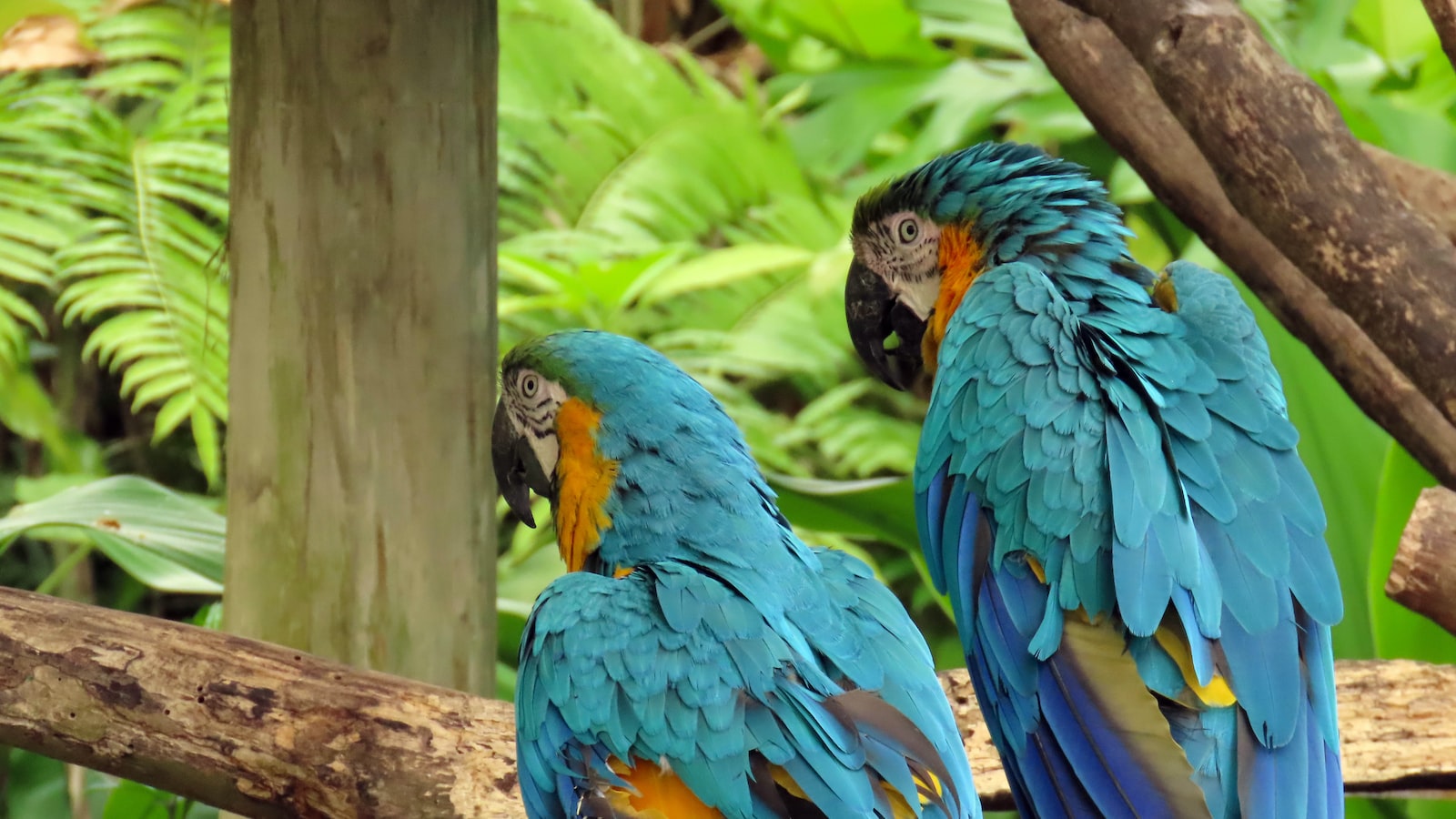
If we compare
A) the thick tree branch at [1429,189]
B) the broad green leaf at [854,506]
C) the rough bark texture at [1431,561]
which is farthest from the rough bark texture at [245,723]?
the thick tree branch at [1429,189]

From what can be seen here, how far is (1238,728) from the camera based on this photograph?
91 cm

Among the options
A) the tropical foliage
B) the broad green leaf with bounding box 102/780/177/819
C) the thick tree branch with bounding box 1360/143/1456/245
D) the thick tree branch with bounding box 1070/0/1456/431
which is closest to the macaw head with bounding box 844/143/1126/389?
the thick tree branch with bounding box 1070/0/1456/431

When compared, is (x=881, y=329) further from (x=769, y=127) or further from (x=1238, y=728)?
(x=769, y=127)

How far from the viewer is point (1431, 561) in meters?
1.17

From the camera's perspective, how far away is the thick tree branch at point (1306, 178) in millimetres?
1145

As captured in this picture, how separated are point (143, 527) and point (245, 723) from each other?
0.56 m

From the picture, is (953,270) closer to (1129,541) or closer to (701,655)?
(1129,541)

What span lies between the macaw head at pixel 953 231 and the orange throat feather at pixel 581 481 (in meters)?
0.41

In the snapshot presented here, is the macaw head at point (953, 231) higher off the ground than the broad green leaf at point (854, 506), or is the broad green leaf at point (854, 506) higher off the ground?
the macaw head at point (953, 231)

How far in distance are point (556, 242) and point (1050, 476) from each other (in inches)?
62.2

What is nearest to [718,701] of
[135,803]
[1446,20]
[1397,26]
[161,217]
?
[1446,20]

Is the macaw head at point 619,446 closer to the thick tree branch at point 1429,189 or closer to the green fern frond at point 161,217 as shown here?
the green fern frond at point 161,217

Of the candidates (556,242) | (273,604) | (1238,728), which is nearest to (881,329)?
(1238,728)

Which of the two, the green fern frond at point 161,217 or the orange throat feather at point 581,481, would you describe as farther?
the green fern frond at point 161,217
